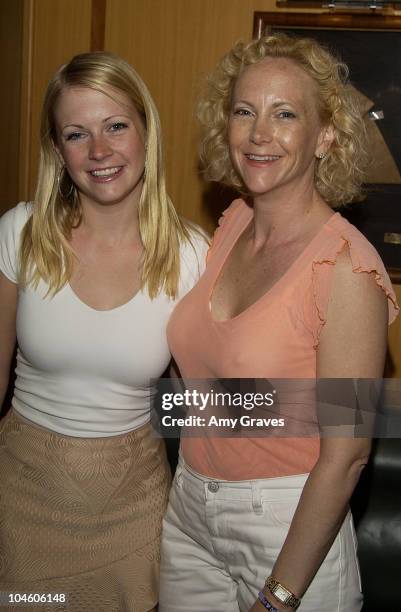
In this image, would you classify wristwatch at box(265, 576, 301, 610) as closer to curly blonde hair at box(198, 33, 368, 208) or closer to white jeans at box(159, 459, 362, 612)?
white jeans at box(159, 459, 362, 612)

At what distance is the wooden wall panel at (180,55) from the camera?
85.5 inches

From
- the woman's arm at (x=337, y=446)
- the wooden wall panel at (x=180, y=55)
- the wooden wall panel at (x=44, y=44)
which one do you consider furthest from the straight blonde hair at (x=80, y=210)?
the wooden wall panel at (x=44, y=44)

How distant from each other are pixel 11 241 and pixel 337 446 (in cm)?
84

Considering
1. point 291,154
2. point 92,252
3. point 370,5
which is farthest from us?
point 370,5

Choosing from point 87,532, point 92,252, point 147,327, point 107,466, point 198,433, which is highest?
point 92,252

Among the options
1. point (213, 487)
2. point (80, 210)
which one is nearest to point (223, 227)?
point (80, 210)

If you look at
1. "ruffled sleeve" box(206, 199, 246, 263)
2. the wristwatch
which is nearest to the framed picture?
"ruffled sleeve" box(206, 199, 246, 263)

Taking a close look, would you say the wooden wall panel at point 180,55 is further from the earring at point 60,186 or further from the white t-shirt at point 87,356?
the white t-shirt at point 87,356

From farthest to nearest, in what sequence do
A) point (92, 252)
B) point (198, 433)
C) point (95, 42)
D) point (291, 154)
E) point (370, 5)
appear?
point (95, 42)
point (370, 5)
point (92, 252)
point (198, 433)
point (291, 154)

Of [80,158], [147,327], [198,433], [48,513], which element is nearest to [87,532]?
[48,513]

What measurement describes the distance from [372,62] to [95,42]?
835 mm

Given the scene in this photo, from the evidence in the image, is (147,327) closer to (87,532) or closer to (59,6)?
(87,532)

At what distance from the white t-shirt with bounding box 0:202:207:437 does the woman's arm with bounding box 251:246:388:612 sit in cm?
43

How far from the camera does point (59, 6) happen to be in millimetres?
2289
